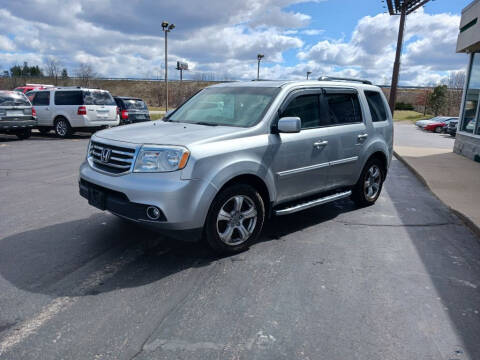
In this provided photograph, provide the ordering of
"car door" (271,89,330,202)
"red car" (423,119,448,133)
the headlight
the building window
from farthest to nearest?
"red car" (423,119,448,133)
the building window
"car door" (271,89,330,202)
the headlight

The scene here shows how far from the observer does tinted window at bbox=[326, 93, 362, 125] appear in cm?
525

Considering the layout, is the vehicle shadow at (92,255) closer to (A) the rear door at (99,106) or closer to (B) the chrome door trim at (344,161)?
(B) the chrome door trim at (344,161)

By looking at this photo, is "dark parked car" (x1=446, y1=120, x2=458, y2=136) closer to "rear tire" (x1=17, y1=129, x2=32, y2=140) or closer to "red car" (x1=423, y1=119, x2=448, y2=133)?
"red car" (x1=423, y1=119, x2=448, y2=133)

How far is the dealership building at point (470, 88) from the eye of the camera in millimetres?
12409

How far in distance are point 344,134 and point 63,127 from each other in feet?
42.8

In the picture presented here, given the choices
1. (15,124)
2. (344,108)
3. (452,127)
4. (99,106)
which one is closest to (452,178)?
(344,108)

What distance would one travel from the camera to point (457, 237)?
5047mm

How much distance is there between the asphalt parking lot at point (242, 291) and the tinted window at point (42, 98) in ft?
37.6

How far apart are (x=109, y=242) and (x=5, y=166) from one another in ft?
20.2

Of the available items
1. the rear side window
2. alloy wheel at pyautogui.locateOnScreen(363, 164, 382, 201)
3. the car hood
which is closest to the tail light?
the car hood

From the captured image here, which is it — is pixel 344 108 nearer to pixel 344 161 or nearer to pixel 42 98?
pixel 344 161

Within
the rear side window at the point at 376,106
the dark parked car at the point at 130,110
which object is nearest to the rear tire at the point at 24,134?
the dark parked car at the point at 130,110

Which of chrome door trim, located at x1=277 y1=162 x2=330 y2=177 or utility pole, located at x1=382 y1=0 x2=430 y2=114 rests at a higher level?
utility pole, located at x1=382 y1=0 x2=430 y2=114

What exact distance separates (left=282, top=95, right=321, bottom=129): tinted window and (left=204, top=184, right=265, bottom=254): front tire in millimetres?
1143
